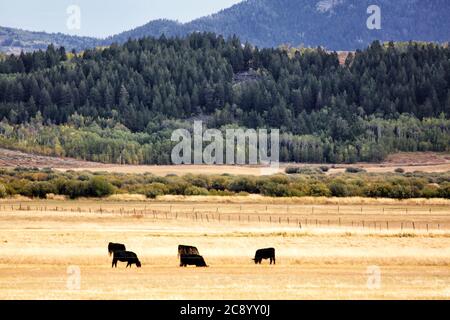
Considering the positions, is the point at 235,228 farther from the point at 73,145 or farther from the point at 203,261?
the point at 73,145

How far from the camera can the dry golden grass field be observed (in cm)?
4250

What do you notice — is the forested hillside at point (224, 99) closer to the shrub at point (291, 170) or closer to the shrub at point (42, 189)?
the shrub at point (291, 170)

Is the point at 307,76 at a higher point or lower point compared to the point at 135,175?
higher

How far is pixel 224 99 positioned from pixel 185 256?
405 ft

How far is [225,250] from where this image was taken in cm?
5625

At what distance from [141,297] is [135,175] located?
263 ft

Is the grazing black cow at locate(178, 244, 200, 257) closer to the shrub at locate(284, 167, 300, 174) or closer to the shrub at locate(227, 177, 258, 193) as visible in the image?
the shrub at locate(227, 177, 258, 193)

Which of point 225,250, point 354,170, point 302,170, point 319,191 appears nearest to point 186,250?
point 225,250

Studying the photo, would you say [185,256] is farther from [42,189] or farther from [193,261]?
[42,189]

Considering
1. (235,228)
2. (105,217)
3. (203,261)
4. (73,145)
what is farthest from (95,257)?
(73,145)

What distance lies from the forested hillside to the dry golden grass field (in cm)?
6086

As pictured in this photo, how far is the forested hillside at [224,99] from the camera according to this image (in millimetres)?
151125

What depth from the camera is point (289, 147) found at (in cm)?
15100

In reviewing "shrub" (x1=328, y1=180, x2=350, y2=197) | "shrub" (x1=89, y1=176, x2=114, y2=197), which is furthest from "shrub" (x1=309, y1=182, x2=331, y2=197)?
"shrub" (x1=89, y1=176, x2=114, y2=197)
